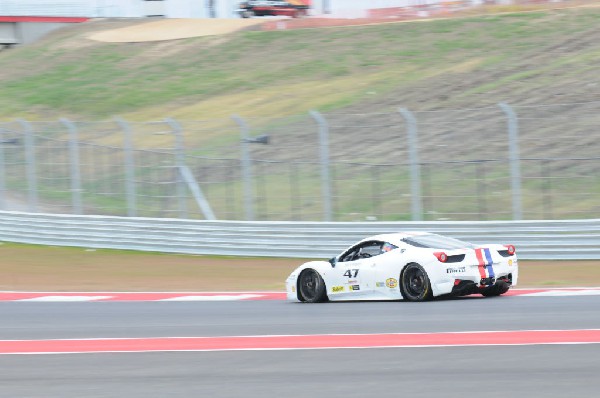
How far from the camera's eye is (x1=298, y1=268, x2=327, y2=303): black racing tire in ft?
50.2

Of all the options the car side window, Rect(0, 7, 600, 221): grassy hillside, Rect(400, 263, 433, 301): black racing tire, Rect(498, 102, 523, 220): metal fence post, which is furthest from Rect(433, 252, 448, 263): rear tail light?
Rect(498, 102, 523, 220): metal fence post

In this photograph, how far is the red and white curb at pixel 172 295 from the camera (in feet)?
50.1

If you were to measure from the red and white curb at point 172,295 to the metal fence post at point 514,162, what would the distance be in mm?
5229

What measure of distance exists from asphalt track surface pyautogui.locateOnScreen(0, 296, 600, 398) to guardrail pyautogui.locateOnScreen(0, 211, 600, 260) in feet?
20.8

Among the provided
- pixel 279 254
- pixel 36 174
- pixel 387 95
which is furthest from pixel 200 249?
pixel 387 95

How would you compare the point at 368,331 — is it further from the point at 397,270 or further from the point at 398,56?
the point at 398,56

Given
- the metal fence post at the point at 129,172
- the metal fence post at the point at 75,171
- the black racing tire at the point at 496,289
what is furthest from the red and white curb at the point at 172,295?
the metal fence post at the point at 75,171

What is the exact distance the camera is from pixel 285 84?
149 ft

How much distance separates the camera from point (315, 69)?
155ft

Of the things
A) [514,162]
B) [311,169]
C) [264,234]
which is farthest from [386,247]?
[264,234]

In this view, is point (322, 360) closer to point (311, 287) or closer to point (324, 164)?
point (311, 287)

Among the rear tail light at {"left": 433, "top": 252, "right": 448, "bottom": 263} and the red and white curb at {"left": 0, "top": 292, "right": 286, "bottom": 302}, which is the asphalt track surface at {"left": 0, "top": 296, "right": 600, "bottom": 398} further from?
the red and white curb at {"left": 0, "top": 292, "right": 286, "bottom": 302}

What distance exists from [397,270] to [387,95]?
2503 cm

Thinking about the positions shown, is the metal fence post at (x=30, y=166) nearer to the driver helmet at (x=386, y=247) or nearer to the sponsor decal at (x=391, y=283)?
the driver helmet at (x=386, y=247)
